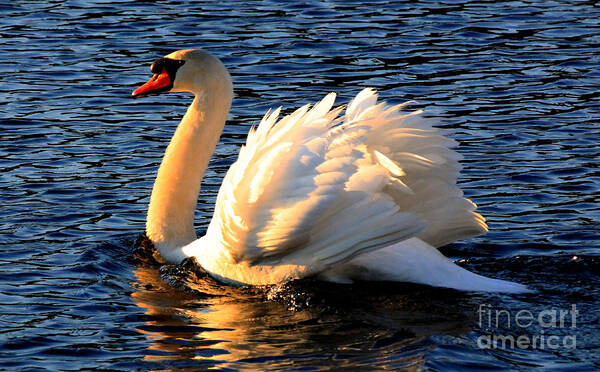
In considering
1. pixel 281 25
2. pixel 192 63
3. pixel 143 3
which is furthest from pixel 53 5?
pixel 192 63

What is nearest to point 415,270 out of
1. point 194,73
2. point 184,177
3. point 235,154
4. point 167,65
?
point 184,177

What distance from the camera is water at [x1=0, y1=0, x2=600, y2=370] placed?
278 inches

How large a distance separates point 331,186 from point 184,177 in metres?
1.93

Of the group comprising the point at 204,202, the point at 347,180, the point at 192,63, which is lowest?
the point at 204,202

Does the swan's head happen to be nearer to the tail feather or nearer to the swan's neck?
the swan's neck

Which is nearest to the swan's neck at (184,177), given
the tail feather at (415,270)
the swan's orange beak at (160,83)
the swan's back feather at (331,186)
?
the swan's orange beak at (160,83)

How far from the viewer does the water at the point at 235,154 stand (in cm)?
707

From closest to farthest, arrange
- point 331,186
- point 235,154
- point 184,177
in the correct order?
point 331,186 < point 184,177 < point 235,154

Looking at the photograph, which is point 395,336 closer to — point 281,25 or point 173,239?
point 173,239

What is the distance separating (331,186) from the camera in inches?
289

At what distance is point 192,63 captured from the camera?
348 inches

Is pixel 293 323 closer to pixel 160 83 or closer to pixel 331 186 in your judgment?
pixel 331 186

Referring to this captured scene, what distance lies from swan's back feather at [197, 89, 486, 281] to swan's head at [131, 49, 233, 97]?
3.47 ft

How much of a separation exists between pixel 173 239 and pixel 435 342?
2.66 metres
